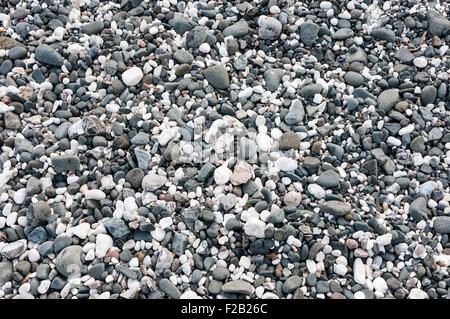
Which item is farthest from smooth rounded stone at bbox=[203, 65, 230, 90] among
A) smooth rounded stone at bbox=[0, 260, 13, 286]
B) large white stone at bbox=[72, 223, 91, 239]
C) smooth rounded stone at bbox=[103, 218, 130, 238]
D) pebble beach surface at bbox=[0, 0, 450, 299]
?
smooth rounded stone at bbox=[0, 260, 13, 286]

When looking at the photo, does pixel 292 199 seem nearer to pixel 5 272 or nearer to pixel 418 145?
pixel 418 145

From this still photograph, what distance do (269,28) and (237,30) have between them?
0.20m

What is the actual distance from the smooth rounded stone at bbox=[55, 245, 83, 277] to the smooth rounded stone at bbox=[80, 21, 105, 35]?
1.43 meters

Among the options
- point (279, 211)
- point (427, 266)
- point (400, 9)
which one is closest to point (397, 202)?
point (427, 266)

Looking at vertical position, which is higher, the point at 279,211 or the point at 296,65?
the point at 296,65

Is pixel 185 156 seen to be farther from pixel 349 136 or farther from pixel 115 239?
pixel 349 136

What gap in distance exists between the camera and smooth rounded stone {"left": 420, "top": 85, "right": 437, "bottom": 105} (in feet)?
8.22

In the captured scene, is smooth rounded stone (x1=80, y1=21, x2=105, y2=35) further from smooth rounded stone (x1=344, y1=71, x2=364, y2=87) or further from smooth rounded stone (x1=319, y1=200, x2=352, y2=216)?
smooth rounded stone (x1=319, y1=200, x2=352, y2=216)

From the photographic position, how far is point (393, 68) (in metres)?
2.63

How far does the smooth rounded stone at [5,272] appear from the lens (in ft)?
6.53

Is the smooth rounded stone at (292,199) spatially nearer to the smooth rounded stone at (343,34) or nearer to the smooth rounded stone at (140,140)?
the smooth rounded stone at (140,140)

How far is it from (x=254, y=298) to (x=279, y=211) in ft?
1.40
